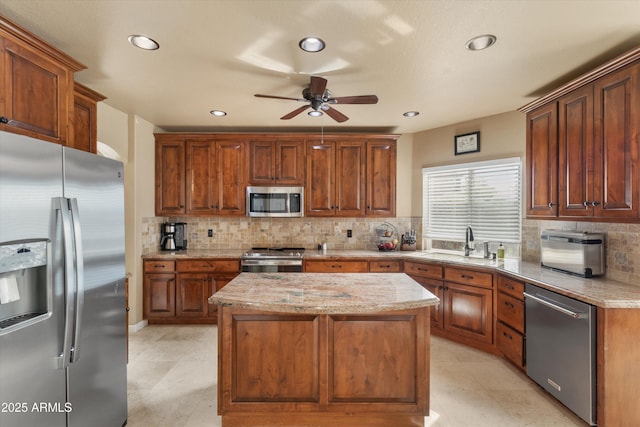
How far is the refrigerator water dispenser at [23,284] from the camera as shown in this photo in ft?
4.50

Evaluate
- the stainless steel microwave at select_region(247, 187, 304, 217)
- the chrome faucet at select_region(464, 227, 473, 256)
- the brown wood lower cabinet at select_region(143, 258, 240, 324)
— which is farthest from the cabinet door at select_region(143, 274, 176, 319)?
the chrome faucet at select_region(464, 227, 473, 256)

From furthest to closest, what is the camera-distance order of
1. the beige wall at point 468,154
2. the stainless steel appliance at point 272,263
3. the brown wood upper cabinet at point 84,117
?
the stainless steel appliance at point 272,263 < the beige wall at point 468,154 < the brown wood upper cabinet at point 84,117

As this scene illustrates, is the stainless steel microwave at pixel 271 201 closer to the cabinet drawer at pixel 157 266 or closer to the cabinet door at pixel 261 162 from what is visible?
the cabinet door at pixel 261 162

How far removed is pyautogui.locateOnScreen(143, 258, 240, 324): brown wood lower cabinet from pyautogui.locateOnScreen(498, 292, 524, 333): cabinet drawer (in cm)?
301

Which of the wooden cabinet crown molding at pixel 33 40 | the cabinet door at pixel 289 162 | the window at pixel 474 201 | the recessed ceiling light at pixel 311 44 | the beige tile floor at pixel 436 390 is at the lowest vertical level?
the beige tile floor at pixel 436 390

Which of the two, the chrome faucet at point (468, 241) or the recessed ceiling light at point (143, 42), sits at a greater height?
the recessed ceiling light at point (143, 42)

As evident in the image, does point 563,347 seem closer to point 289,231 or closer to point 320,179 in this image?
point 320,179

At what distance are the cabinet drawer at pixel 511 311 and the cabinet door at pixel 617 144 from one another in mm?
1022

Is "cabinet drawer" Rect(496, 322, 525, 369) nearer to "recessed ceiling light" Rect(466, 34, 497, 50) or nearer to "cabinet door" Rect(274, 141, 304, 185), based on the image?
"recessed ceiling light" Rect(466, 34, 497, 50)

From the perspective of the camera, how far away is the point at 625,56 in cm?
207

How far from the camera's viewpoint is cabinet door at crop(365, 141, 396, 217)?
174 inches

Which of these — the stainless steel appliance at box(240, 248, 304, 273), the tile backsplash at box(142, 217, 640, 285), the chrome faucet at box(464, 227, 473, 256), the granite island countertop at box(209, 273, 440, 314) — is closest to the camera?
→ the granite island countertop at box(209, 273, 440, 314)

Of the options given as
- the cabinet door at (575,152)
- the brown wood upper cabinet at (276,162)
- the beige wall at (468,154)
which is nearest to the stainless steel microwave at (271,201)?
the brown wood upper cabinet at (276,162)

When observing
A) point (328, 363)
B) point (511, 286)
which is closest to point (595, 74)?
point (511, 286)
